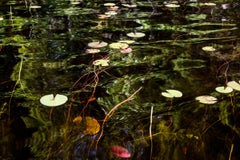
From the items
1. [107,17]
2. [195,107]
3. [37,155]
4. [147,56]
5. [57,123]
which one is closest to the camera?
[37,155]

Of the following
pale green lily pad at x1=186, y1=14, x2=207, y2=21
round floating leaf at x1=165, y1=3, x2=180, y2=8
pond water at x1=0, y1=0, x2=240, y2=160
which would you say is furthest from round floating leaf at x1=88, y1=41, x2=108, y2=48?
round floating leaf at x1=165, y1=3, x2=180, y2=8

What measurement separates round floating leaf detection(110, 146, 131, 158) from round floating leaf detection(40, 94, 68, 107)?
385 millimetres

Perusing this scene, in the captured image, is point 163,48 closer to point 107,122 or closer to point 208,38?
point 208,38

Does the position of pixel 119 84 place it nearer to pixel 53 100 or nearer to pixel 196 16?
pixel 53 100

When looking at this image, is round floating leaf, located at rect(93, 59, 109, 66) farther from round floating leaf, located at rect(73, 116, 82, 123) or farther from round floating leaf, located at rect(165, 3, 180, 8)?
round floating leaf, located at rect(165, 3, 180, 8)

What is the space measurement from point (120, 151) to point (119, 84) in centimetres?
54

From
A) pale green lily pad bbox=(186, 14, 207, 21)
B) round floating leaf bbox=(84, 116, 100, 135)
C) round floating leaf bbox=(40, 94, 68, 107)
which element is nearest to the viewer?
round floating leaf bbox=(84, 116, 100, 135)

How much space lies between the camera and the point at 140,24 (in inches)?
96.6

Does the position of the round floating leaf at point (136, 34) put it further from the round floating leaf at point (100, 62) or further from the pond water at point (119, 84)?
the round floating leaf at point (100, 62)

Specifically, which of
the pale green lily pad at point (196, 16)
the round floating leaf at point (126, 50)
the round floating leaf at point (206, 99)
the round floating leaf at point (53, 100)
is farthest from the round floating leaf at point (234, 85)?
the pale green lily pad at point (196, 16)

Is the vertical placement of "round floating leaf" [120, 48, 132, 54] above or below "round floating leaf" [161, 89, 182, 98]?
above

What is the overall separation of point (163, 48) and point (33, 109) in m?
1.04

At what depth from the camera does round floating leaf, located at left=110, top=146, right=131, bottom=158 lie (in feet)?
3.46

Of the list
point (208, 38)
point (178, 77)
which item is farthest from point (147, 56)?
point (208, 38)
